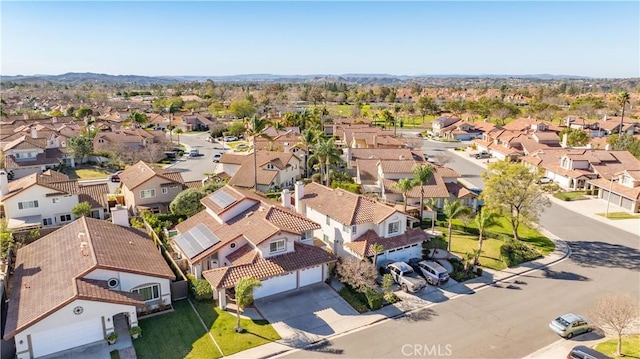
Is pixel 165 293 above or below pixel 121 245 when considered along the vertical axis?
below

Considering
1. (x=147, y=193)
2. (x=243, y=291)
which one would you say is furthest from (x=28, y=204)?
(x=243, y=291)

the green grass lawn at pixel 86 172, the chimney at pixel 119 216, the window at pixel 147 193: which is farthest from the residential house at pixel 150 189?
the green grass lawn at pixel 86 172

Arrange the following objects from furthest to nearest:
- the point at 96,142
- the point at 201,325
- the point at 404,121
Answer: the point at 404,121
the point at 96,142
the point at 201,325

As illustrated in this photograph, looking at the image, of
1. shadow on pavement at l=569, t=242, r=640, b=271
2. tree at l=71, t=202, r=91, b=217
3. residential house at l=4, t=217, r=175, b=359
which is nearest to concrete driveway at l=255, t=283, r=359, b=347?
residential house at l=4, t=217, r=175, b=359

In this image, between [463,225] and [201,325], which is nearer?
[201,325]

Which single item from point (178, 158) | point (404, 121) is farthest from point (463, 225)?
point (404, 121)

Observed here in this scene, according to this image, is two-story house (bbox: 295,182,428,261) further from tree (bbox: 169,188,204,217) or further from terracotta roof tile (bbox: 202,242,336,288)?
tree (bbox: 169,188,204,217)

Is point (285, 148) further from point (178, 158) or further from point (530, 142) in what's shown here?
point (530, 142)
